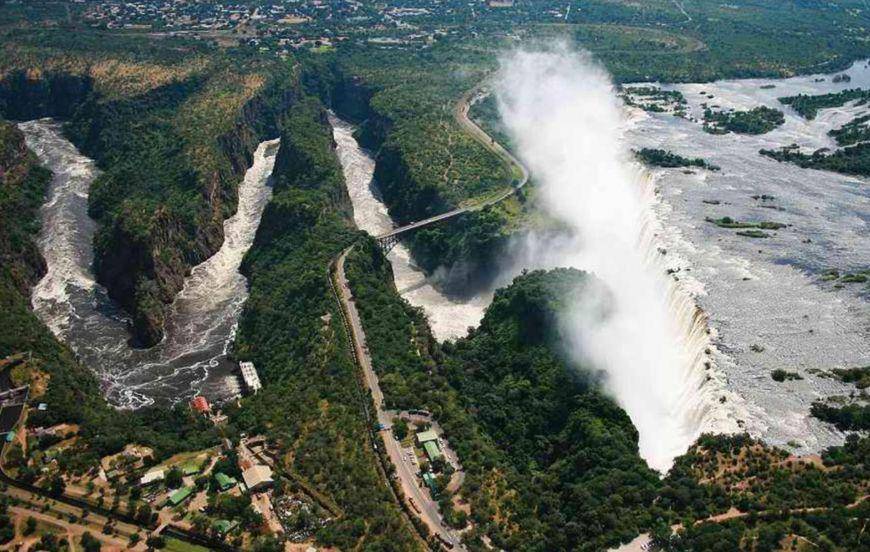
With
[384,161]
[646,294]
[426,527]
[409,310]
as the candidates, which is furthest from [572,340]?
[384,161]

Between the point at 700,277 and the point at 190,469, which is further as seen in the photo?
the point at 700,277

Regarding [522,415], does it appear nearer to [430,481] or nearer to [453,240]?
[430,481]

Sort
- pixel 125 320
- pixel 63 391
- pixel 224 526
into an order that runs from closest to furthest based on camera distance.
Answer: pixel 224 526 < pixel 63 391 < pixel 125 320

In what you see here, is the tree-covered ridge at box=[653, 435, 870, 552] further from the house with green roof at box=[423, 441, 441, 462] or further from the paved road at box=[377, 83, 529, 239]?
the paved road at box=[377, 83, 529, 239]

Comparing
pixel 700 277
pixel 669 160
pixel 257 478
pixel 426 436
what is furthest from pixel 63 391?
pixel 669 160

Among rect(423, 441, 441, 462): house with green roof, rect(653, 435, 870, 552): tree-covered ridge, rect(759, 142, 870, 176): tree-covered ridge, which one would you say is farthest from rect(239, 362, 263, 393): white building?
rect(759, 142, 870, 176): tree-covered ridge

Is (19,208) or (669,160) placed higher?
(669,160)
